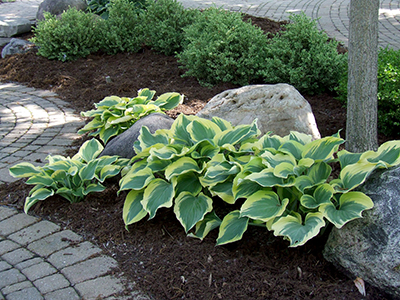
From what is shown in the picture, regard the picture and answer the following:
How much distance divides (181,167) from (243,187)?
0.50 meters

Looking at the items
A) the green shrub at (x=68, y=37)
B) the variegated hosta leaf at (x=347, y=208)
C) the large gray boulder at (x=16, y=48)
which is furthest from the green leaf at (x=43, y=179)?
the large gray boulder at (x=16, y=48)

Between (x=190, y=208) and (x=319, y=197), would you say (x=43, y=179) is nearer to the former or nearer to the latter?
(x=190, y=208)

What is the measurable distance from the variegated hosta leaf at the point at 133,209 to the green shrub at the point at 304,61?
8.88ft

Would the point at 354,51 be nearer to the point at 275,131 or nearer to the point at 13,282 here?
the point at 275,131

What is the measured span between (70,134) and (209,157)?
2.59 metres

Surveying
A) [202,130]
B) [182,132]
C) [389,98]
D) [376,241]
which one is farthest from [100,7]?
[376,241]

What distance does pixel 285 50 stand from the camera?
5.16m

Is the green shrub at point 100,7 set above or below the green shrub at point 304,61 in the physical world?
above

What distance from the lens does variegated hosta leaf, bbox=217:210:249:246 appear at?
2.78 meters

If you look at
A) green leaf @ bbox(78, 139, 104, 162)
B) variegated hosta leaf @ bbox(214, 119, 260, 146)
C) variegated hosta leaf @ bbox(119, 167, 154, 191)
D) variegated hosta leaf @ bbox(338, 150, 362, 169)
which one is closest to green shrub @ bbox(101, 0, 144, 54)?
green leaf @ bbox(78, 139, 104, 162)

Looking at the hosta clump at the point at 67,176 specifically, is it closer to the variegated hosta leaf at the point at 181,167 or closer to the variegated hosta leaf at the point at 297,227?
the variegated hosta leaf at the point at 181,167

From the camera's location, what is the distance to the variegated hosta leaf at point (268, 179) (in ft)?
8.88

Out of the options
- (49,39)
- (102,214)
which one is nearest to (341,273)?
(102,214)

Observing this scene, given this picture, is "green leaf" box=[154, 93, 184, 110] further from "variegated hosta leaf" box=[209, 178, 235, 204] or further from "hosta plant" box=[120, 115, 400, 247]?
"variegated hosta leaf" box=[209, 178, 235, 204]
